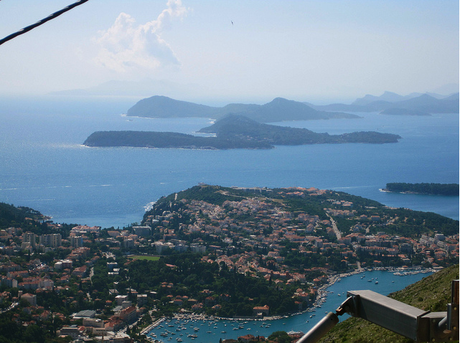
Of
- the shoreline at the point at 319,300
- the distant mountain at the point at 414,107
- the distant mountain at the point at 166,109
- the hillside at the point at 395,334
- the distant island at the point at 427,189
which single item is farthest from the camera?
the distant mountain at the point at 414,107

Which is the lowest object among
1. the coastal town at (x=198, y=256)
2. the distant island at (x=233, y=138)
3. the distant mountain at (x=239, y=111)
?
the coastal town at (x=198, y=256)

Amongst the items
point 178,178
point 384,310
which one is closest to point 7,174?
point 178,178

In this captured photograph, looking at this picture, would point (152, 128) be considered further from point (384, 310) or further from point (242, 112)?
point (384, 310)

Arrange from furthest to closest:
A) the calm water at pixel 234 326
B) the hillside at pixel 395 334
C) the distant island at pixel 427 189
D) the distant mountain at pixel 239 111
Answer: the distant mountain at pixel 239 111
the distant island at pixel 427 189
the calm water at pixel 234 326
the hillside at pixel 395 334

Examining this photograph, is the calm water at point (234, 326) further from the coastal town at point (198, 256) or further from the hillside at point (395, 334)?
the hillside at point (395, 334)

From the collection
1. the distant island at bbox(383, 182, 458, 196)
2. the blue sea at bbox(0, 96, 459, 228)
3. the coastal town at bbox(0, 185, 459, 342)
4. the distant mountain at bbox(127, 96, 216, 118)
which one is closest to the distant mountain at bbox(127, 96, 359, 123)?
the distant mountain at bbox(127, 96, 216, 118)

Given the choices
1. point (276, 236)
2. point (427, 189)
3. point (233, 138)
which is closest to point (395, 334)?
point (276, 236)

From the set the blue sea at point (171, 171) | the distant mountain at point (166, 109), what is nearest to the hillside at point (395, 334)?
the blue sea at point (171, 171)
